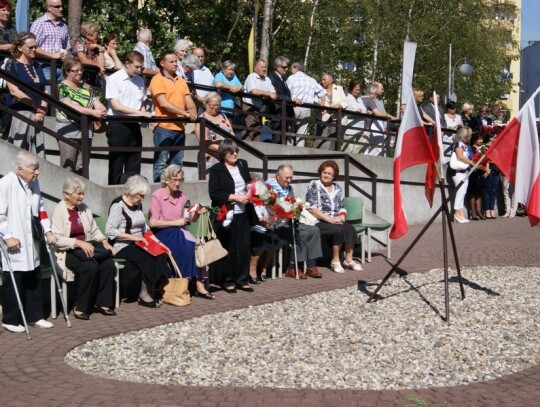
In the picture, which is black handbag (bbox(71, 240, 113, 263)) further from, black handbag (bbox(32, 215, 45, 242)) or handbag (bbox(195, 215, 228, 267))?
handbag (bbox(195, 215, 228, 267))

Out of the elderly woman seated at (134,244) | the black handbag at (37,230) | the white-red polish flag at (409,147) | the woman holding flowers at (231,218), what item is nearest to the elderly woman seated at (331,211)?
the woman holding flowers at (231,218)

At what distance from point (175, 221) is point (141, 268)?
0.80 meters

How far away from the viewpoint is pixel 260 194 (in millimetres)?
12477

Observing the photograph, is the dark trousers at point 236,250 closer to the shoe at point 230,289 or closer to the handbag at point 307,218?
the shoe at point 230,289

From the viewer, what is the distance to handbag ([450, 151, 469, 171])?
817 inches

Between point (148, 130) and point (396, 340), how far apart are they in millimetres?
7620

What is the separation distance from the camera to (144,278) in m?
11.1

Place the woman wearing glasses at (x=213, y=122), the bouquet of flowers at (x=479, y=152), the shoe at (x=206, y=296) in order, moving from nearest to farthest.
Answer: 1. the shoe at (x=206, y=296)
2. the woman wearing glasses at (x=213, y=122)
3. the bouquet of flowers at (x=479, y=152)

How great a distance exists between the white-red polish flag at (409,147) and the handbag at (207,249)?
215cm

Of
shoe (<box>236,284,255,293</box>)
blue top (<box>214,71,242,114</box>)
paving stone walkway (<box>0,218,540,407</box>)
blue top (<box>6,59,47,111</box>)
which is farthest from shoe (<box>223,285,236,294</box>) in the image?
blue top (<box>214,71,242,114</box>)

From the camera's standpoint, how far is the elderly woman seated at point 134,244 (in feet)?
36.5

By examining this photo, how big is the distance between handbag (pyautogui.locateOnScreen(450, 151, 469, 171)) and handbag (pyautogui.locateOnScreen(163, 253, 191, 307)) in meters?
10.7

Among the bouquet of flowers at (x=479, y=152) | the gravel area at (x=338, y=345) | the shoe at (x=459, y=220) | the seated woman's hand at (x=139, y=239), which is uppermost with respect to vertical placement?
the bouquet of flowers at (x=479, y=152)

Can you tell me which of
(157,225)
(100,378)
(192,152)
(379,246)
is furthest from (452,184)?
(100,378)
